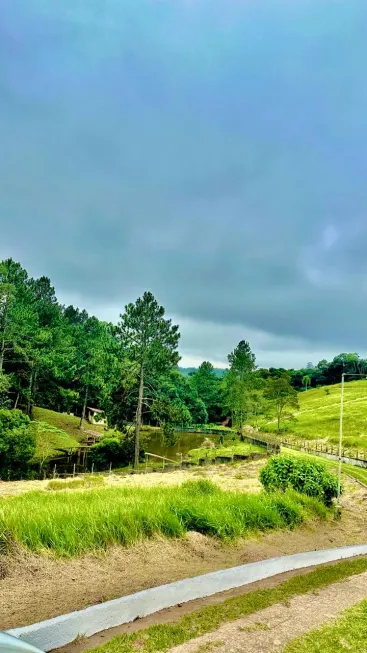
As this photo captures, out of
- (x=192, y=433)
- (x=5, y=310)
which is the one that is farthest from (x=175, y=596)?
(x=192, y=433)

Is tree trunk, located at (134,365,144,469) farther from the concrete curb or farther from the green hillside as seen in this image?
the concrete curb

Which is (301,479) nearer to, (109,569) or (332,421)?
(109,569)

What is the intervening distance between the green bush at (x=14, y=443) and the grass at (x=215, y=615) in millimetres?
25265

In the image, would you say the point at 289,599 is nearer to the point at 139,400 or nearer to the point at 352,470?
the point at 352,470

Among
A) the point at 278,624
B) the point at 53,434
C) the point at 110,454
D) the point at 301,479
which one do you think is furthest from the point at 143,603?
the point at 53,434

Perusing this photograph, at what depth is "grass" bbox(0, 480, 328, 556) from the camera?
7.45 meters

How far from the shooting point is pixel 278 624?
5.73 meters

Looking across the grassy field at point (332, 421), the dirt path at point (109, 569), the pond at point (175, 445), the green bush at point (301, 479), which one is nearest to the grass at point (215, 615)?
the dirt path at point (109, 569)

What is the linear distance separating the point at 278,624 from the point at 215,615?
894mm

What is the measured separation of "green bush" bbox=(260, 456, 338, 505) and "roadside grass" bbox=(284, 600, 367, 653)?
8.17 m

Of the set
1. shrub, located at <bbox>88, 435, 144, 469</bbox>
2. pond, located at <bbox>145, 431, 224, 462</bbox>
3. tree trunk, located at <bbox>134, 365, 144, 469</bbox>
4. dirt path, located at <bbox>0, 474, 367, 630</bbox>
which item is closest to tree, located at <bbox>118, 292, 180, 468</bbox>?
tree trunk, located at <bbox>134, 365, 144, 469</bbox>

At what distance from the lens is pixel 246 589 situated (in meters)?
7.22

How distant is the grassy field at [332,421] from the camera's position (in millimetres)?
48188

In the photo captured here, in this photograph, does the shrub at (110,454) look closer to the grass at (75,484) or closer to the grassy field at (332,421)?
the grass at (75,484)
